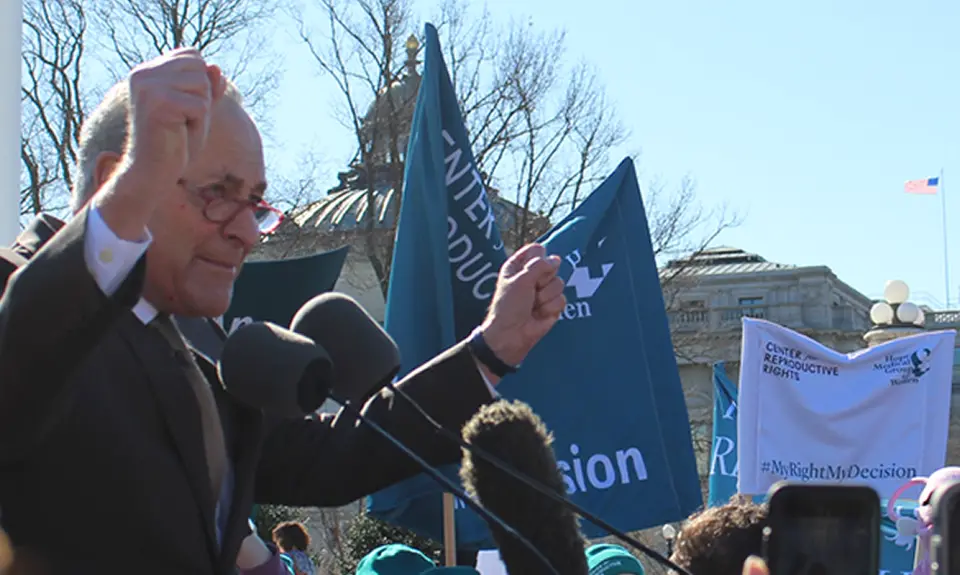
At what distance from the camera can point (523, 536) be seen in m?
2.30

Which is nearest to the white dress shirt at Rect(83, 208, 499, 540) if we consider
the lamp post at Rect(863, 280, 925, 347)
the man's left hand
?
the man's left hand

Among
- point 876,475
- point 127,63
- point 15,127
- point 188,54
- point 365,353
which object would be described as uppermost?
point 127,63

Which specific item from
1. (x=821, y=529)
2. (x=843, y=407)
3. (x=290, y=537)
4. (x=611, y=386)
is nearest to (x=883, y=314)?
(x=843, y=407)

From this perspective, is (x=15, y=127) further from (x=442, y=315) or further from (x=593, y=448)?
(x=593, y=448)

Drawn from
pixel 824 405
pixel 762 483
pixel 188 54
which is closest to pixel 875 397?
pixel 824 405

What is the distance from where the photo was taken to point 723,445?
36.7 feet

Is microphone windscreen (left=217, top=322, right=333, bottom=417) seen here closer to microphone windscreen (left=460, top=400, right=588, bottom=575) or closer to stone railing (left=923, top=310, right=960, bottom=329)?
microphone windscreen (left=460, top=400, right=588, bottom=575)

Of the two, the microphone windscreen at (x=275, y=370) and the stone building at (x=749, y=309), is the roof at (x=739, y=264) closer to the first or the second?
the stone building at (x=749, y=309)

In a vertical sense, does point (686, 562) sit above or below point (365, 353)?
below

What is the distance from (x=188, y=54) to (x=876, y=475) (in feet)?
25.3

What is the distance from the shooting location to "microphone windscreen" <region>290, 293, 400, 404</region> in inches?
94.9

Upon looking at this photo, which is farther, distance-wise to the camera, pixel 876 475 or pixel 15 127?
pixel 876 475

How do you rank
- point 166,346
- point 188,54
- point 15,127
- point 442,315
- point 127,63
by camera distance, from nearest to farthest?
point 188,54
point 166,346
point 15,127
point 442,315
point 127,63

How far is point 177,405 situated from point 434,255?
305 cm
